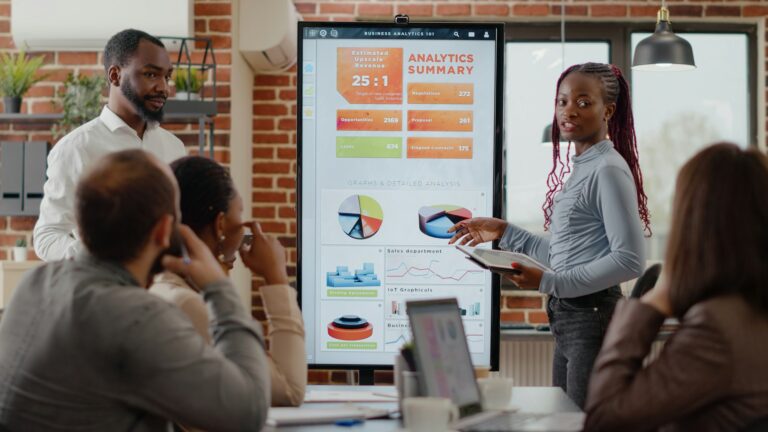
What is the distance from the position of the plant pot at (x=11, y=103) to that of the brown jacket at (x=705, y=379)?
335cm

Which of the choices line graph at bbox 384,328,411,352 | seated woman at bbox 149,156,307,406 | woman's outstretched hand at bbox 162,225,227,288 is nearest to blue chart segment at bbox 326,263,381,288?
line graph at bbox 384,328,411,352

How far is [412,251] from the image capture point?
2727mm

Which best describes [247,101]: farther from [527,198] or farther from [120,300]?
[120,300]

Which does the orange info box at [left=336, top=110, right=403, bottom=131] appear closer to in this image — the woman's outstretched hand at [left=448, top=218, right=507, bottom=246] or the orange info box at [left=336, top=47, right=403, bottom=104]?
the orange info box at [left=336, top=47, right=403, bottom=104]

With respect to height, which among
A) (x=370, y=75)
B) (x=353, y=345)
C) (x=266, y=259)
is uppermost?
(x=370, y=75)

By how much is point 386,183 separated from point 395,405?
95 cm

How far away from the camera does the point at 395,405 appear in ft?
6.32

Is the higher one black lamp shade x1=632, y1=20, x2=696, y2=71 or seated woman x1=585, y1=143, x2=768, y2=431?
black lamp shade x1=632, y1=20, x2=696, y2=71

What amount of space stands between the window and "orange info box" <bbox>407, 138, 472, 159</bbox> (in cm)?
235

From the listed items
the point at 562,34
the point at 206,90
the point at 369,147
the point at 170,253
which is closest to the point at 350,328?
the point at 369,147

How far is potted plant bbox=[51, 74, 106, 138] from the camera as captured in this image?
3.89 m

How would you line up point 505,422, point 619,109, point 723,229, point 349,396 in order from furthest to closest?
point 619,109 < point 349,396 < point 505,422 < point 723,229

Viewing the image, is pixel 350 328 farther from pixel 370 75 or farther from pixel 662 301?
pixel 662 301

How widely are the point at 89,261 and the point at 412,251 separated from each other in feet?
4.72
